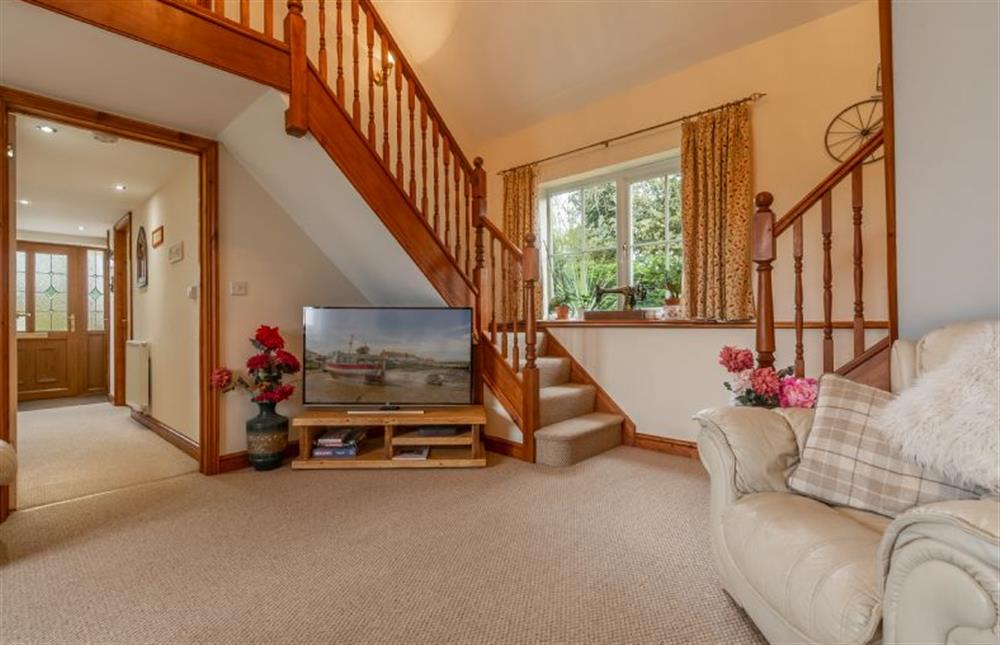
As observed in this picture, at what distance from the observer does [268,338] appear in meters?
2.89

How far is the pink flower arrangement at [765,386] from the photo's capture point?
74.5 inches

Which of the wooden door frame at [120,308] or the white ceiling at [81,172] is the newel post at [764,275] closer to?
the white ceiling at [81,172]

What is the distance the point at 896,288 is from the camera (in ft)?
5.79

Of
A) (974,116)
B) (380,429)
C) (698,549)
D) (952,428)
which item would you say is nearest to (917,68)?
(974,116)

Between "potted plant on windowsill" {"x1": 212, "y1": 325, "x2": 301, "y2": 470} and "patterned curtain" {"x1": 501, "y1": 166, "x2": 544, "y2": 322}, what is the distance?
208 cm

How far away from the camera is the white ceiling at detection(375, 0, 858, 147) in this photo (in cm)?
316

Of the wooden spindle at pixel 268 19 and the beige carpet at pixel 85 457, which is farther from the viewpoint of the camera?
the beige carpet at pixel 85 457

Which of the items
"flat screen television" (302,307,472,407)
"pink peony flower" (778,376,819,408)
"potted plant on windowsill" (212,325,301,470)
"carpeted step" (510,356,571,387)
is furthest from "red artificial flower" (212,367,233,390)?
"pink peony flower" (778,376,819,408)

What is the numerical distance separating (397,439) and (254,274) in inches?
57.8

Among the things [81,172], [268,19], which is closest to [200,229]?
[268,19]

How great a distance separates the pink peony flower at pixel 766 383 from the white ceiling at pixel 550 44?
8.27 ft

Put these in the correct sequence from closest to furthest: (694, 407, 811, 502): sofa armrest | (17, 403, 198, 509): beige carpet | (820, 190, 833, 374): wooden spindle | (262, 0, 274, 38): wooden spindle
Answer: (694, 407, 811, 502): sofa armrest
(820, 190, 833, 374): wooden spindle
(262, 0, 274, 38): wooden spindle
(17, 403, 198, 509): beige carpet

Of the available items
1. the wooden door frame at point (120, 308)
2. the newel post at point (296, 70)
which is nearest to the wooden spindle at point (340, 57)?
the newel post at point (296, 70)

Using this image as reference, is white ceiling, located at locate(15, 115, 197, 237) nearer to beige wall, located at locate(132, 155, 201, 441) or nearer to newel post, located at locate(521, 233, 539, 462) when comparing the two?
beige wall, located at locate(132, 155, 201, 441)
